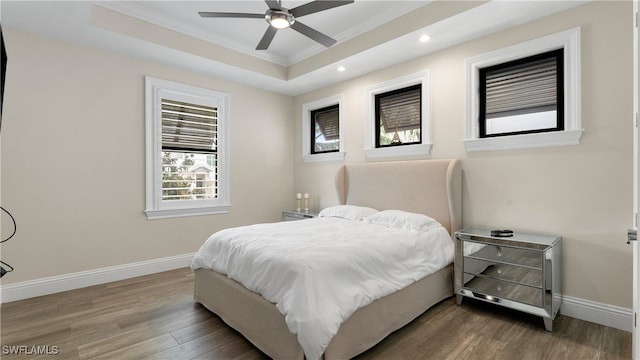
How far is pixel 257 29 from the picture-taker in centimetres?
370

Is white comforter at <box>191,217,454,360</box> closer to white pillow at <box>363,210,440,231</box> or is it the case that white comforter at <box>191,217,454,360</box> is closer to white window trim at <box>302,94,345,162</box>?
white pillow at <box>363,210,440,231</box>

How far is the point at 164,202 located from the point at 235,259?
2.12m

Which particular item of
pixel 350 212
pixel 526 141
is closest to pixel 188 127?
pixel 350 212

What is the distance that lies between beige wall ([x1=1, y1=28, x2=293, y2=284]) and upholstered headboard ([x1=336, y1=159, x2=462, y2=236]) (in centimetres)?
223

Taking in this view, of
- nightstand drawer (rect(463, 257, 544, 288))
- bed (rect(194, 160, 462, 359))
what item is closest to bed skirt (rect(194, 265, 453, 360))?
bed (rect(194, 160, 462, 359))

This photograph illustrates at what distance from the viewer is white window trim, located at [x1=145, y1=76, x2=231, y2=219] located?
12.8 ft

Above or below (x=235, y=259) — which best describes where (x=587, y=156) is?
above

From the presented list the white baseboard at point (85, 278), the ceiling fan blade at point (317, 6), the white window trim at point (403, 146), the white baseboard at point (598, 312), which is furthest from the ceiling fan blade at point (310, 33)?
the white baseboard at point (85, 278)

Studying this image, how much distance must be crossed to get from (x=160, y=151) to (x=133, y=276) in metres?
1.59

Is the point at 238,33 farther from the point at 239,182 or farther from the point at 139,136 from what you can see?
the point at 239,182

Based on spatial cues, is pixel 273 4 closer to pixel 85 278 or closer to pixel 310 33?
A: pixel 310 33

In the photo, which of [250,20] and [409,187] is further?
[409,187]

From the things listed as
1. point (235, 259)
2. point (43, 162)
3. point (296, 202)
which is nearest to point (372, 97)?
point (296, 202)

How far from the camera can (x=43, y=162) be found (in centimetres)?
321
